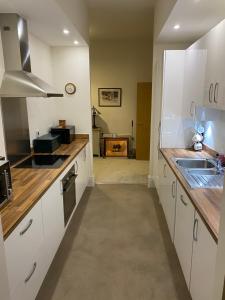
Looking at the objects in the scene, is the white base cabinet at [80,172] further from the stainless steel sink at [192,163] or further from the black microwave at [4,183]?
the black microwave at [4,183]

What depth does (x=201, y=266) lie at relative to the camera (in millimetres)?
1508

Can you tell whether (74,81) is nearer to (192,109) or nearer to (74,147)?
(74,147)

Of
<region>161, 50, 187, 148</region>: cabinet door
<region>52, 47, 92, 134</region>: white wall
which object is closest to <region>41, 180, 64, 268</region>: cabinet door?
<region>161, 50, 187, 148</region>: cabinet door

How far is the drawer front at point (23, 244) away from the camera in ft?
4.49

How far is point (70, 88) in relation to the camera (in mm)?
3996

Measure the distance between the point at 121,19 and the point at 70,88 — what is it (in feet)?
5.17

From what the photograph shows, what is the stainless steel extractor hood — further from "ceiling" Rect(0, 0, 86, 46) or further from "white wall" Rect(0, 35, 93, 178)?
"white wall" Rect(0, 35, 93, 178)

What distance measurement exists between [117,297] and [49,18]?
269cm

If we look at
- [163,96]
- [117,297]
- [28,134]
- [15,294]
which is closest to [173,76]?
[163,96]

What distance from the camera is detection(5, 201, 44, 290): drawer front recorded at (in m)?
1.37

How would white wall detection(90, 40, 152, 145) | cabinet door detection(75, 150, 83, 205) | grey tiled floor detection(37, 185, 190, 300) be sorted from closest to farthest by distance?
grey tiled floor detection(37, 185, 190, 300) < cabinet door detection(75, 150, 83, 205) < white wall detection(90, 40, 152, 145)

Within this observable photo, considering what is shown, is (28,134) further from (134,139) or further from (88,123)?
(134,139)

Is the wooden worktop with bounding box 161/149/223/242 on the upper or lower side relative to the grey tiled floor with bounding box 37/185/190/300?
upper

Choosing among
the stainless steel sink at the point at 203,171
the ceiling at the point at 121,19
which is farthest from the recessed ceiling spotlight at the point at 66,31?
the stainless steel sink at the point at 203,171
